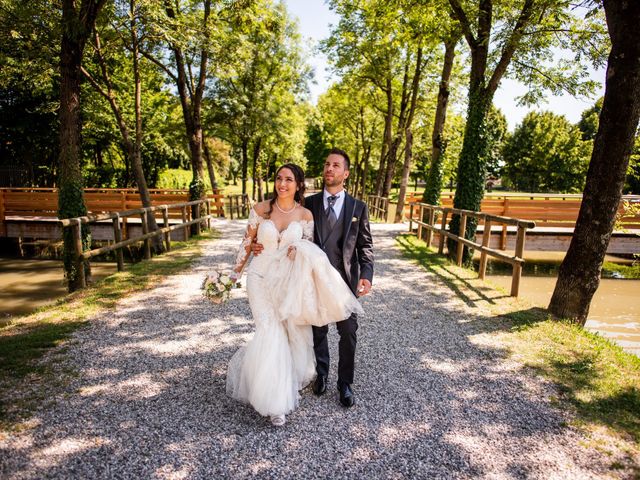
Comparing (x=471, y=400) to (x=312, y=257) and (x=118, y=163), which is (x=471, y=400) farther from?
(x=118, y=163)

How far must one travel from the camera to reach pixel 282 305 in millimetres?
3371

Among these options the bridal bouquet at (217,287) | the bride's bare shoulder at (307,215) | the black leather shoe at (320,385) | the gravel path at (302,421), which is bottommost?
the gravel path at (302,421)

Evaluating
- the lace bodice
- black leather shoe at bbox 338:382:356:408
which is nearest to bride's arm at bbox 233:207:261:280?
the lace bodice

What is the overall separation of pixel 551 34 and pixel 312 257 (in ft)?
32.8

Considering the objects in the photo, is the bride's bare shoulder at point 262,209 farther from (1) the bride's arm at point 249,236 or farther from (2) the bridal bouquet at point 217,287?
(2) the bridal bouquet at point 217,287

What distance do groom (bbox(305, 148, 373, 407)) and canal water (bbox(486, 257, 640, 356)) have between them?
460 cm

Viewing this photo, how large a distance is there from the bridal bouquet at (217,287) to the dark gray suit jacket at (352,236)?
2.94 ft

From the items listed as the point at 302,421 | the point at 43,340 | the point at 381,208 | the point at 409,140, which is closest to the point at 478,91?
the point at 409,140

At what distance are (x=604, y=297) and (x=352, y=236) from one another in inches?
388

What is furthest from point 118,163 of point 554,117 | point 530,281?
point 554,117

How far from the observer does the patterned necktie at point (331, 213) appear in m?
3.62

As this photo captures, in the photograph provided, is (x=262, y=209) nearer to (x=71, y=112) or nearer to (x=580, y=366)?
(x=580, y=366)

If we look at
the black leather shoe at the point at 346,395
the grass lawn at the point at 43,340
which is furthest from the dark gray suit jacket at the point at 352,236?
the grass lawn at the point at 43,340

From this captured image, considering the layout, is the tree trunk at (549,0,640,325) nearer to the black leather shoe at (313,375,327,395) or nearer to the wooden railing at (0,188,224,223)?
the black leather shoe at (313,375,327,395)
